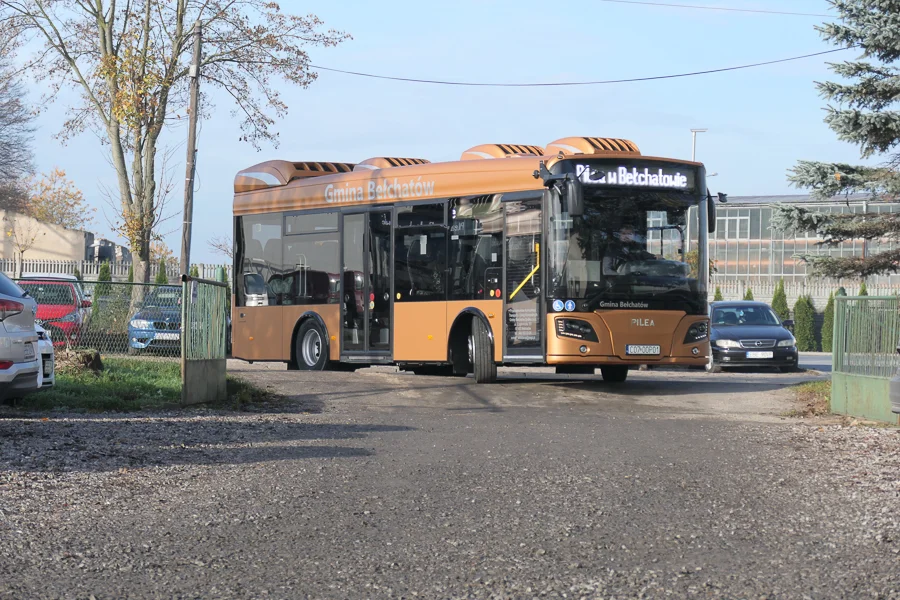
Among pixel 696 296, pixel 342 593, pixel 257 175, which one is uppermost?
pixel 257 175

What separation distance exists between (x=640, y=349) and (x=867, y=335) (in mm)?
3601

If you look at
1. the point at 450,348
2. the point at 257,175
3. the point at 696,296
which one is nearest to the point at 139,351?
the point at 450,348

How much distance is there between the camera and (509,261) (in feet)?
57.6

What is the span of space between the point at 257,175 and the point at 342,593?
60.7ft

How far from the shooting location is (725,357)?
2738 cm

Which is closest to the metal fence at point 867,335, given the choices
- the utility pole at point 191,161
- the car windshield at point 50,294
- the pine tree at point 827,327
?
the car windshield at point 50,294

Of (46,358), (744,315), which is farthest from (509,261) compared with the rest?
(744,315)

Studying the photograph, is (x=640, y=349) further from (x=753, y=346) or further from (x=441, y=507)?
(x=753, y=346)

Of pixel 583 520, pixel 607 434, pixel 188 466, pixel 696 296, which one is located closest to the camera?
pixel 583 520

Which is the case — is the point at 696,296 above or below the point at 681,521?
above

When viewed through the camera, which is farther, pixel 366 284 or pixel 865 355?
pixel 366 284

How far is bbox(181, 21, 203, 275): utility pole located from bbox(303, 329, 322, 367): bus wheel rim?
9.31 meters

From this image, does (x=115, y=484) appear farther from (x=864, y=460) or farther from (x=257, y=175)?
(x=257, y=175)

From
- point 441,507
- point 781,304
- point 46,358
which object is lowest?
point 441,507
